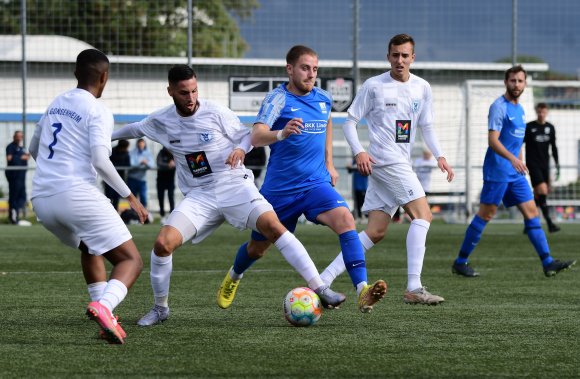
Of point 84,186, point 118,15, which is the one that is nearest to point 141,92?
point 118,15

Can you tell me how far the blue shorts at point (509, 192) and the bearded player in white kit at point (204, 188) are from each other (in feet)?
13.9

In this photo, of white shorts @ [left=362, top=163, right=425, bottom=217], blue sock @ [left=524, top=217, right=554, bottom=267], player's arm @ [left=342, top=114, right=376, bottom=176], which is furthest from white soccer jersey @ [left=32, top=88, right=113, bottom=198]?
blue sock @ [left=524, top=217, right=554, bottom=267]

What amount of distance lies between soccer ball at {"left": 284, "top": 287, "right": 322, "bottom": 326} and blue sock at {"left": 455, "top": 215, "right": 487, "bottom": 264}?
424cm

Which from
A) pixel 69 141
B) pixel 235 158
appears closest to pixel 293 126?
pixel 235 158

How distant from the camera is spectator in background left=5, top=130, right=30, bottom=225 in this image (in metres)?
20.7

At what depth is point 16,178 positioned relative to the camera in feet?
69.3

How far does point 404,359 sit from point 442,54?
16.9 m

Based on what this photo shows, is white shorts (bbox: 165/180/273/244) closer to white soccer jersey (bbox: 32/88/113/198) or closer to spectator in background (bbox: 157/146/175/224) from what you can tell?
white soccer jersey (bbox: 32/88/113/198)

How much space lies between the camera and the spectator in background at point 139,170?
2136 centimetres

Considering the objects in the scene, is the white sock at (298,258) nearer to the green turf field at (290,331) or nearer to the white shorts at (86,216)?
the green turf field at (290,331)

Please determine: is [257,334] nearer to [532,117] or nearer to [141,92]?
[141,92]

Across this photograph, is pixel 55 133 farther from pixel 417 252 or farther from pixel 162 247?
pixel 417 252

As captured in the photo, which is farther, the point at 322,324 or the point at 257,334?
the point at 322,324

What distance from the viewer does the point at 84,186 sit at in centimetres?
629
